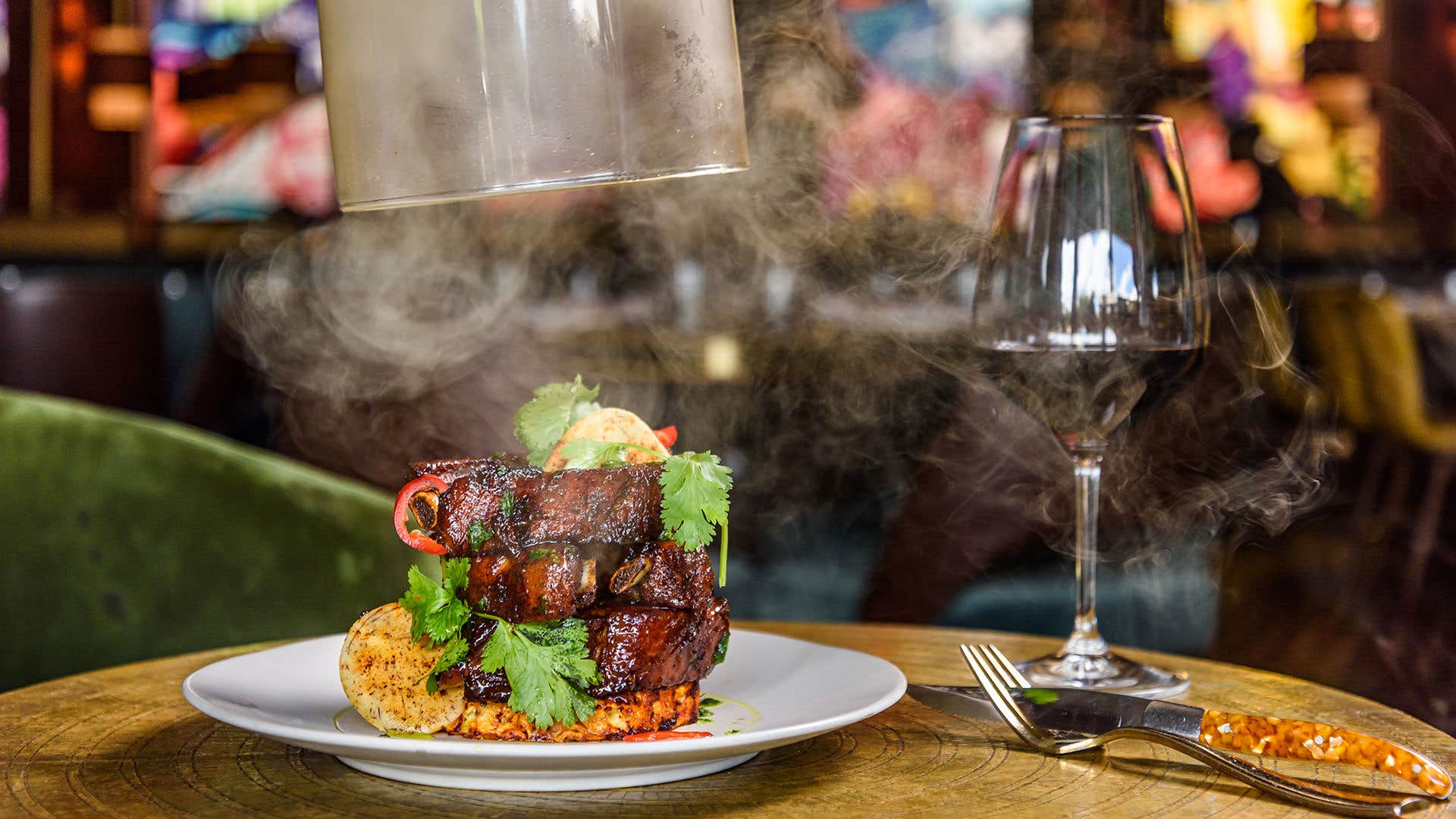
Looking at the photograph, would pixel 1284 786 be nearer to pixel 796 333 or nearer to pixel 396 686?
pixel 396 686

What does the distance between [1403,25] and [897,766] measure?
6.26 m

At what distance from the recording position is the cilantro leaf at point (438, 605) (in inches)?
31.3

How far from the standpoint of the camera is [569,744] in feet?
2.26

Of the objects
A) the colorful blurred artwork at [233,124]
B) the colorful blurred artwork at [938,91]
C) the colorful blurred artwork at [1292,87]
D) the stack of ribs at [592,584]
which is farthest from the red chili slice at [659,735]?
the colorful blurred artwork at [1292,87]

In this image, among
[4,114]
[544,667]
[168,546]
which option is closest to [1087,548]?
[544,667]

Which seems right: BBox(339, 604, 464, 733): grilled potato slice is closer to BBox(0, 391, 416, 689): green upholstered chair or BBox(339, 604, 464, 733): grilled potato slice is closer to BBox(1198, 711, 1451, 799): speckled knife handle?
BBox(1198, 711, 1451, 799): speckled knife handle

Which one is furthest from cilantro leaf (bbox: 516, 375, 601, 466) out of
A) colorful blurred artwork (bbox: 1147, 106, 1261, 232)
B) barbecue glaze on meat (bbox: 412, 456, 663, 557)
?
colorful blurred artwork (bbox: 1147, 106, 1261, 232)

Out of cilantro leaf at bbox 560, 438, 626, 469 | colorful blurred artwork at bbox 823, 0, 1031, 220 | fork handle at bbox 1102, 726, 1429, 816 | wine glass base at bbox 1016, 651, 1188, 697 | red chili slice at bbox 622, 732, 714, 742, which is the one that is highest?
colorful blurred artwork at bbox 823, 0, 1031, 220

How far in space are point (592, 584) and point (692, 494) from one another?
3.1 inches

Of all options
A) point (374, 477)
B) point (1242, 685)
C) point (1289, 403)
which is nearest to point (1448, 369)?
point (1289, 403)

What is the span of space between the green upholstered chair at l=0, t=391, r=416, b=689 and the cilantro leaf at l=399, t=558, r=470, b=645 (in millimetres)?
896

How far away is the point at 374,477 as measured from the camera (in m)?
2.86

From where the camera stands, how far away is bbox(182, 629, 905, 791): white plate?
2.23ft

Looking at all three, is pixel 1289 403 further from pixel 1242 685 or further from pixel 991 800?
pixel 991 800
